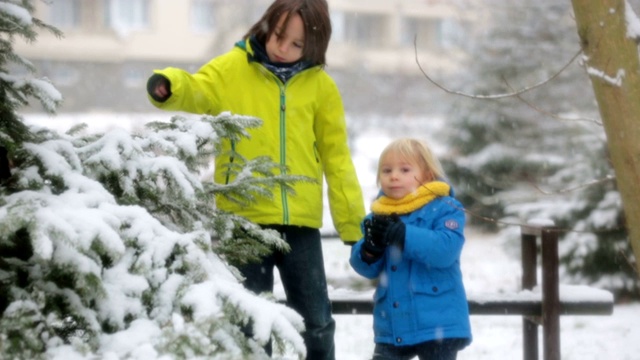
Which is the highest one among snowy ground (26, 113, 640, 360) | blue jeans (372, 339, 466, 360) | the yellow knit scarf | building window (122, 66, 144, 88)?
the yellow knit scarf

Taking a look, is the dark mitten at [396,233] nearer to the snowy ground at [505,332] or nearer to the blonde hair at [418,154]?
the blonde hair at [418,154]

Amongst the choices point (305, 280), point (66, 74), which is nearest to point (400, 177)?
point (305, 280)

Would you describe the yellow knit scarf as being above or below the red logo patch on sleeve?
above

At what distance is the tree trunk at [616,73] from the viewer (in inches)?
126

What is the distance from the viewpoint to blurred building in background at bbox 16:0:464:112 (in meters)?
26.2

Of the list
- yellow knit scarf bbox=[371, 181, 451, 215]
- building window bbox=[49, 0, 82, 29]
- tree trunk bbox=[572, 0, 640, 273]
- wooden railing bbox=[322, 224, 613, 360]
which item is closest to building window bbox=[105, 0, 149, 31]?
building window bbox=[49, 0, 82, 29]

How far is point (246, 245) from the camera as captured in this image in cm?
262

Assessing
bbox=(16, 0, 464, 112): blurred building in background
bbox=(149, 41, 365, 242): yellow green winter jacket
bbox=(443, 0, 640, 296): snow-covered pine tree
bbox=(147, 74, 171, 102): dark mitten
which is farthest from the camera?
bbox=(16, 0, 464, 112): blurred building in background

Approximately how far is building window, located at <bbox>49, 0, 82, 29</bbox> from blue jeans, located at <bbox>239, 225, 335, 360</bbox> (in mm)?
28361

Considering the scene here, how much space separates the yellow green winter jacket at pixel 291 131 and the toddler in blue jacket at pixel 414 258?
178mm

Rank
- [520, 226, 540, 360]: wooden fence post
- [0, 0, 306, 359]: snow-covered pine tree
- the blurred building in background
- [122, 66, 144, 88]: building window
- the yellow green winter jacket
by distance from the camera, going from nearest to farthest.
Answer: [0, 0, 306, 359]: snow-covered pine tree, the yellow green winter jacket, [520, 226, 540, 360]: wooden fence post, the blurred building in background, [122, 66, 144, 88]: building window

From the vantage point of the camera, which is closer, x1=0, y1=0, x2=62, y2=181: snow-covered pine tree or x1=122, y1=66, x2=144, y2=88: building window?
x1=0, y1=0, x2=62, y2=181: snow-covered pine tree

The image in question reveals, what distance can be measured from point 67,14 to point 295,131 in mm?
29133

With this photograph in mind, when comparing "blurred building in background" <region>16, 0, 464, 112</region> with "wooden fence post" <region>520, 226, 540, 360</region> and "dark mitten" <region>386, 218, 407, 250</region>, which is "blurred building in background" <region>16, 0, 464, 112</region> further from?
"dark mitten" <region>386, 218, 407, 250</region>
